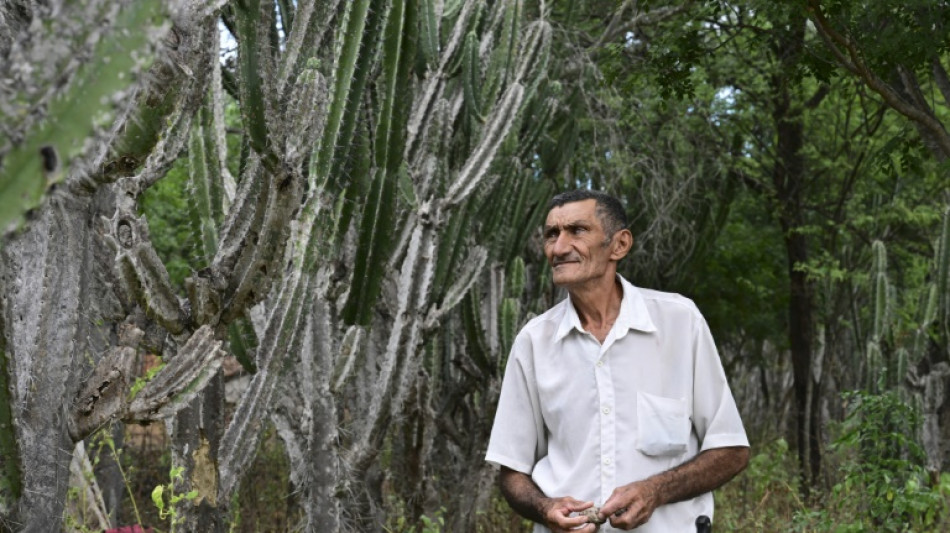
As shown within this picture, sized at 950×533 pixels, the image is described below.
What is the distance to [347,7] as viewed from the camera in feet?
19.2

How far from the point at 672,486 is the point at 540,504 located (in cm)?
34

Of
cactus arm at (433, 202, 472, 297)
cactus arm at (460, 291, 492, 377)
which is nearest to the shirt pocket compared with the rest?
cactus arm at (433, 202, 472, 297)

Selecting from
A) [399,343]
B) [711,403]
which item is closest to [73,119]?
[711,403]

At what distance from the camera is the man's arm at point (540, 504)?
9.73ft

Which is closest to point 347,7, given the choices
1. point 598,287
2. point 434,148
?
point 434,148

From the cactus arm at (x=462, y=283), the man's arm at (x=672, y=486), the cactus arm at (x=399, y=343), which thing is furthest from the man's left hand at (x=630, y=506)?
the cactus arm at (x=462, y=283)

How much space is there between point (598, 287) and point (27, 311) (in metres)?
1.68

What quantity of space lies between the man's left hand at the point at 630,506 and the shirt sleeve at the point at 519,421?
366mm

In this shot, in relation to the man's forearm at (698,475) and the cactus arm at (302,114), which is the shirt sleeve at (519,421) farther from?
the cactus arm at (302,114)

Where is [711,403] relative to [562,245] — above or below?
below

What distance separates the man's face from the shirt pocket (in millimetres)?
366

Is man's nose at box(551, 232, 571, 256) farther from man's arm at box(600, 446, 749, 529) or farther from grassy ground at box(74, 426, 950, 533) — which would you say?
grassy ground at box(74, 426, 950, 533)

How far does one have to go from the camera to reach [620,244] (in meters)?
3.35

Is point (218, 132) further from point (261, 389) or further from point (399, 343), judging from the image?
point (399, 343)
